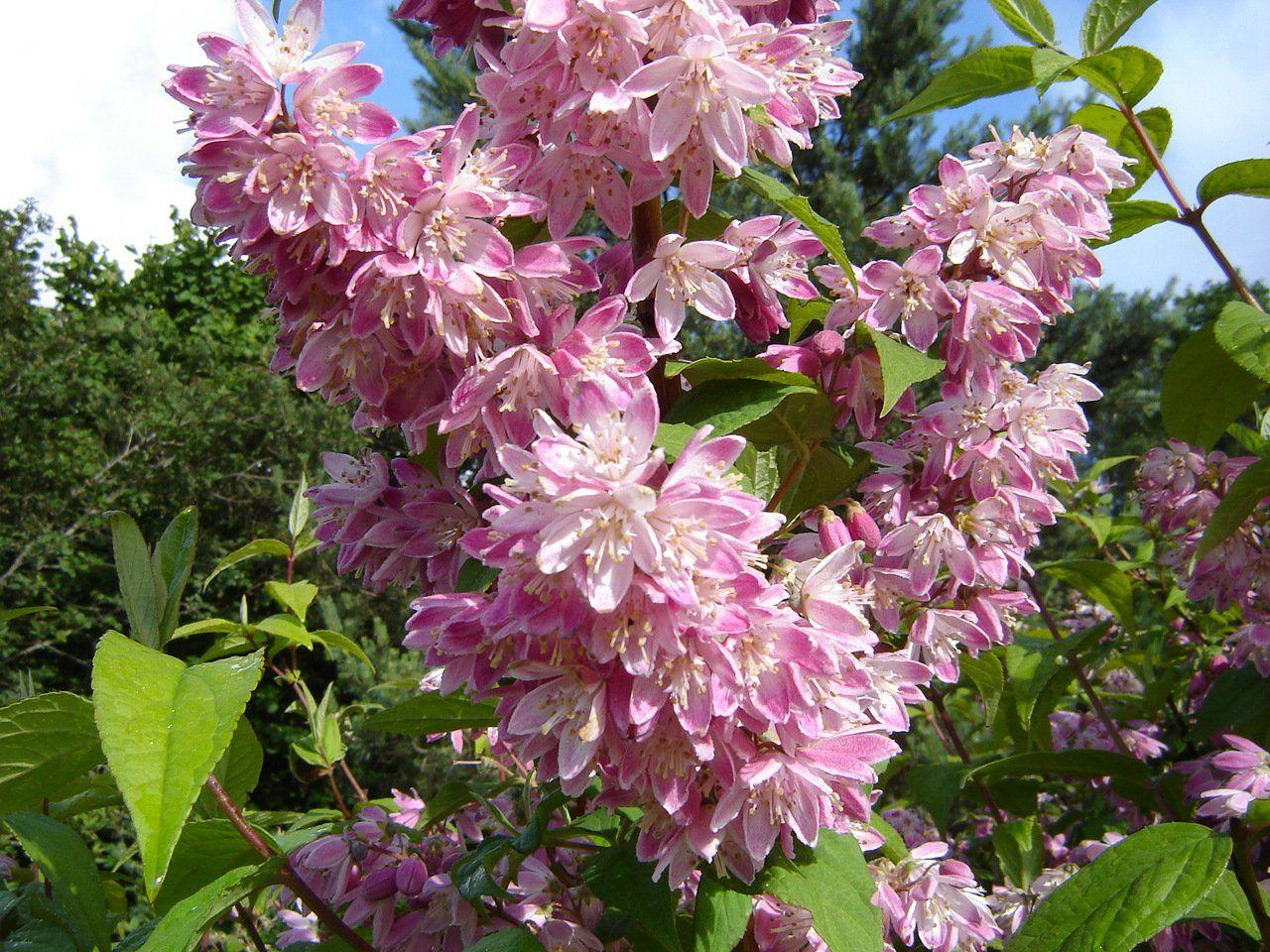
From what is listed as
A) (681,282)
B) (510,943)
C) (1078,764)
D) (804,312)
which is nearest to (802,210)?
(681,282)

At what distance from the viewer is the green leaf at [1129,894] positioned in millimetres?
1027

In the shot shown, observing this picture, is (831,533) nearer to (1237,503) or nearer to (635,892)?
(635,892)

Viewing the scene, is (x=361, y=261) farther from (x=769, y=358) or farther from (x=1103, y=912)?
(x=1103, y=912)

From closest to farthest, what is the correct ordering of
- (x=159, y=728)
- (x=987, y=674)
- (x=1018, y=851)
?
(x=159, y=728) → (x=987, y=674) → (x=1018, y=851)

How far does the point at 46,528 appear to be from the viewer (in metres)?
11.8

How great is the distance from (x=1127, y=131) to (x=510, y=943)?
4.81ft

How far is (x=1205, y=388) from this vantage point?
1536 mm

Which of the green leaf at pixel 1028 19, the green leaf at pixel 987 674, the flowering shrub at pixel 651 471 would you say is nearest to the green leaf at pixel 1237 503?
the flowering shrub at pixel 651 471

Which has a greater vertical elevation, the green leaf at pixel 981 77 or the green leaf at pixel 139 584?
the green leaf at pixel 981 77

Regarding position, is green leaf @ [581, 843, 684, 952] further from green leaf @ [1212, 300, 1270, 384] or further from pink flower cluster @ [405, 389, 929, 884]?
green leaf @ [1212, 300, 1270, 384]

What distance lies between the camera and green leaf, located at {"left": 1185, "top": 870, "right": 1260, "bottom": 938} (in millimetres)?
1158

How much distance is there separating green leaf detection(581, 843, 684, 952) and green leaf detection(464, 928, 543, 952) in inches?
3.8

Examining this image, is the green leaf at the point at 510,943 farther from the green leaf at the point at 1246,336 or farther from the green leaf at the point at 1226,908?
the green leaf at the point at 1246,336

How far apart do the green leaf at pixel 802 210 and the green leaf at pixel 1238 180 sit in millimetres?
738
